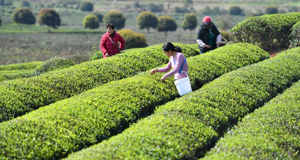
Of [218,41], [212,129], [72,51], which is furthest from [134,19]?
[212,129]

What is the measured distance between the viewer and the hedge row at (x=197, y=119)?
759 centimetres

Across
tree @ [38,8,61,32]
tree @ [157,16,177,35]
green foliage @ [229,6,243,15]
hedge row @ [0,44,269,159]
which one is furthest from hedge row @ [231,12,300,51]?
green foliage @ [229,6,243,15]

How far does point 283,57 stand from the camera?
15.6 meters

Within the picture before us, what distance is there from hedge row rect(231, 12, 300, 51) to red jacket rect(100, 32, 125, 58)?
28.4ft

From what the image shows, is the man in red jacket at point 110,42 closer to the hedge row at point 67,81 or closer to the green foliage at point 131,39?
the hedge row at point 67,81

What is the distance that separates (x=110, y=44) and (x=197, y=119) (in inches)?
298

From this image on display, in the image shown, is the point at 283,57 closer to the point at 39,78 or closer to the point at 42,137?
the point at 39,78

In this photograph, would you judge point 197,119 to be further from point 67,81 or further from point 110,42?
point 110,42

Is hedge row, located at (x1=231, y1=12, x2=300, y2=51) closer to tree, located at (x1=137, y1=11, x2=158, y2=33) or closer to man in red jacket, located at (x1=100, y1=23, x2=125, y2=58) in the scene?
man in red jacket, located at (x1=100, y1=23, x2=125, y2=58)

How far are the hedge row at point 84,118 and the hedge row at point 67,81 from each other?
3.18ft

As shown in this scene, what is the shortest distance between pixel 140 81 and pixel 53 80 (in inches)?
117

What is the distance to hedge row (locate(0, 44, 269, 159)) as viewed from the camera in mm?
7961

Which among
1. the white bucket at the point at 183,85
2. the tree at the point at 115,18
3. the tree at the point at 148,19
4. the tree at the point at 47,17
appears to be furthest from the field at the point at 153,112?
the tree at the point at 148,19

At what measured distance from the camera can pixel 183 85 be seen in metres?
11.3
